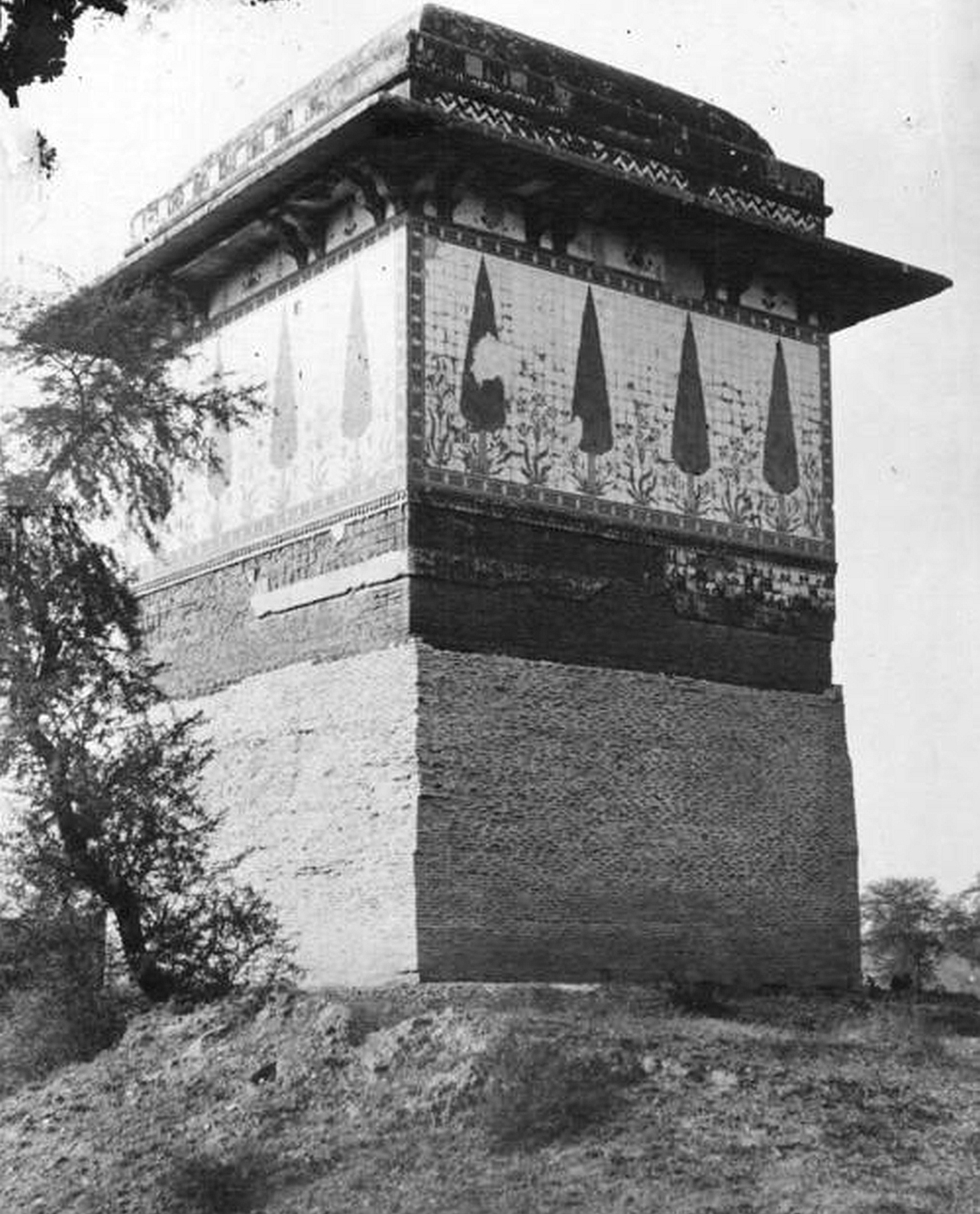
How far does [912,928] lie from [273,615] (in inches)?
766

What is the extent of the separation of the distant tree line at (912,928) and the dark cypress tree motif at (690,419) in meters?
15.7

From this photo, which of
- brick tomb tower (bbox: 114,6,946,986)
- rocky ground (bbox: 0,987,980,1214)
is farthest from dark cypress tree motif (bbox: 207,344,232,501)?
rocky ground (bbox: 0,987,980,1214)

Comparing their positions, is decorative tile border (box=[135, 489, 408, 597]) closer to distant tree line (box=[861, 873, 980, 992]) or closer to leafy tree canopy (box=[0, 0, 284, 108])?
leafy tree canopy (box=[0, 0, 284, 108])

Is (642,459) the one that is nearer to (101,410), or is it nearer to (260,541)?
(260,541)

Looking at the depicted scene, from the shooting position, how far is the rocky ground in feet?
41.7

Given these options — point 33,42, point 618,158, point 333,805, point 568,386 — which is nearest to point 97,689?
point 333,805

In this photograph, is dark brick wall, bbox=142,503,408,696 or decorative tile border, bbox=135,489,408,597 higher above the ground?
decorative tile border, bbox=135,489,408,597

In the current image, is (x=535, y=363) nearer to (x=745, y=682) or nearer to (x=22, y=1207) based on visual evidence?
(x=745, y=682)

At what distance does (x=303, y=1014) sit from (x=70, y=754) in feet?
11.3

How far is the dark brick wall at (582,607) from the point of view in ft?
63.1

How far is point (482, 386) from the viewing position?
65.0ft

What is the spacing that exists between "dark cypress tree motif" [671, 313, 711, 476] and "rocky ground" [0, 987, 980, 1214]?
664 centimetres

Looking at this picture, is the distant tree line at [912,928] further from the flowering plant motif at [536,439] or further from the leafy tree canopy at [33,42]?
the leafy tree canopy at [33,42]

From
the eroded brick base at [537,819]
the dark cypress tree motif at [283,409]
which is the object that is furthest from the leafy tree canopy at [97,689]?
the dark cypress tree motif at [283,409]
